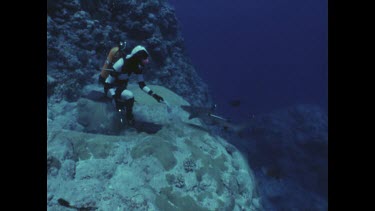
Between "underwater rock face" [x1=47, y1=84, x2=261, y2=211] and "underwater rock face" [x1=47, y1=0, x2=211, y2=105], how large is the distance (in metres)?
1.85

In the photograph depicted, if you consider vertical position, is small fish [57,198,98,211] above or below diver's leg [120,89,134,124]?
below

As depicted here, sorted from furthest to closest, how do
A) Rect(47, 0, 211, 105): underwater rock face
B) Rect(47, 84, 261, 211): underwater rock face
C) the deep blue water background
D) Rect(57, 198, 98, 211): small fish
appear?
the deep blue water background < Rect(47, 0, 211, 105): underwater rock face < Rect(47, 84, 261, 211): underwater rock face < Rect(57, 198, 98, 211): small fish

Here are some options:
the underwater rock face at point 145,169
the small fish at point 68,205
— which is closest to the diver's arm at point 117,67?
the underwater rock face at point 145,169

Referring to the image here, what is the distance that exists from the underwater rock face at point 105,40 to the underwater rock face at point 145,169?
1855 millimetres

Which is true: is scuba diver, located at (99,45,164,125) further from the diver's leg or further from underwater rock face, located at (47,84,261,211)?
underwater rock face, located at (47,84,261,211)

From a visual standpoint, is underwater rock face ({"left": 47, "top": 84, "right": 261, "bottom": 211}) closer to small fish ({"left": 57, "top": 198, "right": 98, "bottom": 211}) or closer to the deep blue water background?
small fish ({"left": 57, "top": 198, "right": 98, "bottom": 211})

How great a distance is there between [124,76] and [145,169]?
2.65 metres

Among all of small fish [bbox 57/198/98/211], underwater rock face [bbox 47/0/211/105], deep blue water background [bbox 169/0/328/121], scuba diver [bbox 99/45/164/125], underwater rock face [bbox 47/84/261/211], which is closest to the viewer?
small fish [bbox 57/198/98/211]

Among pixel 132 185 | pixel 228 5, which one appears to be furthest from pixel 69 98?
pixel 228 5

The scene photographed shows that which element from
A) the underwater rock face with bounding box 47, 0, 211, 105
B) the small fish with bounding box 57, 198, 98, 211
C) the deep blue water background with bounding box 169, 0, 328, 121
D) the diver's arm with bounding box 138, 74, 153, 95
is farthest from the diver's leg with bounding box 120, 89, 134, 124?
the deep blue water background with bounding box 169, 0, 328, 121

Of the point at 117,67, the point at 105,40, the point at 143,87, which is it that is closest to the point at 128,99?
the point at 143,87

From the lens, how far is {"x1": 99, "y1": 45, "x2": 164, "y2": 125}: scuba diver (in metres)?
6.04

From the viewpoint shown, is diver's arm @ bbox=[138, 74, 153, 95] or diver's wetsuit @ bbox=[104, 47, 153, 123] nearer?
diver's wetsuit @ bbox=[104, 47, 153, 123]
